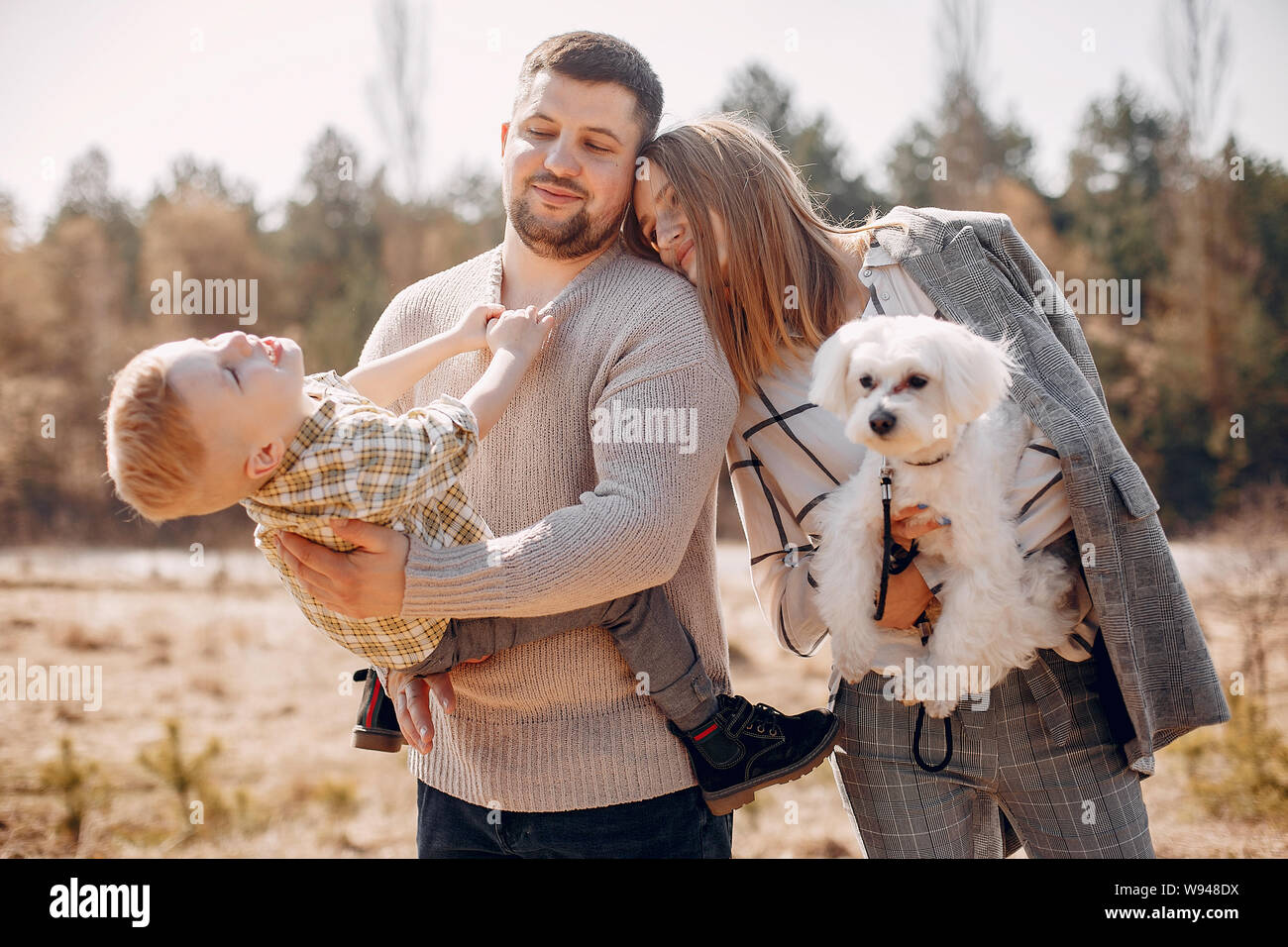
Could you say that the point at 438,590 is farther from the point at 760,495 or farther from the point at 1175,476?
the point at 1175,476

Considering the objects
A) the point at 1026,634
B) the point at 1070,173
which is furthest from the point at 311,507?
the point at 1070,173

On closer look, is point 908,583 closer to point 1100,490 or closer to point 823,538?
point 823,538

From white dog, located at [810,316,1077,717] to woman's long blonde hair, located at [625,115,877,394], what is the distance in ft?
0.55

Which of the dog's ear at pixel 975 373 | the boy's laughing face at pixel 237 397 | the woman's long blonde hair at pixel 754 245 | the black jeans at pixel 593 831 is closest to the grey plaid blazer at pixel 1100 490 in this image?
the dog's ear at pixel 975 373

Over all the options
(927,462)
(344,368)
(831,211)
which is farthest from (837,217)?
(927,462)

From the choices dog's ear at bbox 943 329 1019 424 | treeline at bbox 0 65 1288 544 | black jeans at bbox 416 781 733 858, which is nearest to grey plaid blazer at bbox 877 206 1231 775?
dog's ear at bbox 943 329 1019 424

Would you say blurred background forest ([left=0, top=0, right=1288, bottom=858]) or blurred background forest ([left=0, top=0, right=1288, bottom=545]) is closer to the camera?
blurred background forest ([left=0, top=0, right=1288, bottom=858])

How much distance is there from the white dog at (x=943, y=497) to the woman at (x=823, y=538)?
2.4 inches

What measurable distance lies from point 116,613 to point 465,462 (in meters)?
11.3

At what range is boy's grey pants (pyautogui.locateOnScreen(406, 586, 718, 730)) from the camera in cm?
219

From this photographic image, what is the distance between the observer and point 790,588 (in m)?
2.62

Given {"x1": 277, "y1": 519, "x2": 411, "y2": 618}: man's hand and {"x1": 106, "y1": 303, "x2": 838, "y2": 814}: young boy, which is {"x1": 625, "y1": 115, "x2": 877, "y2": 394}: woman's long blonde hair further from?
{"x1": 277, "y1": 519, "x2": 411, "y2": 618}: man's hand

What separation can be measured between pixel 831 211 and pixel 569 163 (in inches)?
487

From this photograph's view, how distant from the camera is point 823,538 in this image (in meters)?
2.61
